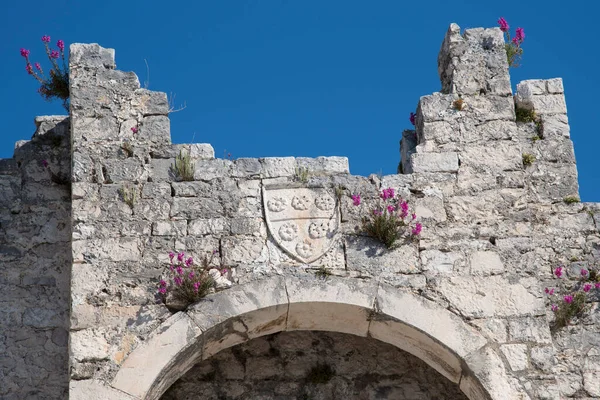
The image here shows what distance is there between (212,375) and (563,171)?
3.38 metres

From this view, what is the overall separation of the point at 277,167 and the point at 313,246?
722 mm

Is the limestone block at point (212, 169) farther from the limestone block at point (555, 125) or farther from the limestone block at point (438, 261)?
the limestone block at point (555, 125)

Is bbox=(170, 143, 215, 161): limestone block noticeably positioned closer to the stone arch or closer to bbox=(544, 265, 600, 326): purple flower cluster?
the stone arch

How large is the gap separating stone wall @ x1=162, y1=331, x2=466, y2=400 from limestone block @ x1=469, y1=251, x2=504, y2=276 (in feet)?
3.49

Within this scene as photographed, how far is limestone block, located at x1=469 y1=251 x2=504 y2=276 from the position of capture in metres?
7.96

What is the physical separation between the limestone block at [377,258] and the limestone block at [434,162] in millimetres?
699

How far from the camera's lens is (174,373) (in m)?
7.81

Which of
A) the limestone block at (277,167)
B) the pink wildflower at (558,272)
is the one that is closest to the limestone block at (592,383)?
the pink wildflower at (558,272)

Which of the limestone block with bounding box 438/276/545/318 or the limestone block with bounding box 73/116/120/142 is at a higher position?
the limestone block with bounding box 73/116/120/142

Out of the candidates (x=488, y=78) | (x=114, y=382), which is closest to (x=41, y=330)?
(x=114, y=382)

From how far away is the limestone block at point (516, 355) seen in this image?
7.62 meters

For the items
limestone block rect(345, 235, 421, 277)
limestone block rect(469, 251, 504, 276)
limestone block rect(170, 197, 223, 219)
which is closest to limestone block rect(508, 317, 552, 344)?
limestone block rect(469, 251, 504, 276)

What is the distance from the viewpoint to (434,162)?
8.37 metres

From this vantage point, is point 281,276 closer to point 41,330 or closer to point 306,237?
point 306,237
